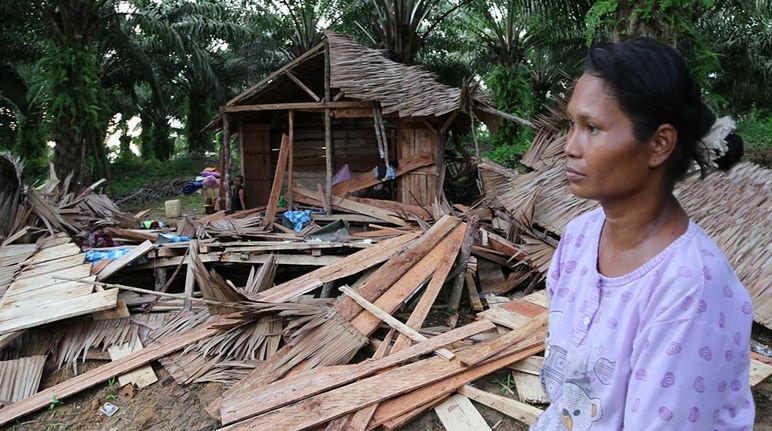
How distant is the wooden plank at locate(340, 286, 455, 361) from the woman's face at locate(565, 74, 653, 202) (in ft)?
9.00

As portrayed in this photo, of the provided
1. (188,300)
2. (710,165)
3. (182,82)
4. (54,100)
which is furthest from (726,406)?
(182,82)

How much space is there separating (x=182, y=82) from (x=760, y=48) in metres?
20.8

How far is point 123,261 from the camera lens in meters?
5.73

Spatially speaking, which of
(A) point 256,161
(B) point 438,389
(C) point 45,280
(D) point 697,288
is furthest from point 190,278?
(A) point 256,161

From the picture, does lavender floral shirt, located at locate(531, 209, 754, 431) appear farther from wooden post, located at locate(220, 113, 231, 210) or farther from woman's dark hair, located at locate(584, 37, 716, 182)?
wooden post, located at locate(220, 113, 231, 210)

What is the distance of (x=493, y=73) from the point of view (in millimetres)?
16250

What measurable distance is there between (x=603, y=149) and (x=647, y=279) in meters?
0.28

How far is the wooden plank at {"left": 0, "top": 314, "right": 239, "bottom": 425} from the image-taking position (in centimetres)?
393

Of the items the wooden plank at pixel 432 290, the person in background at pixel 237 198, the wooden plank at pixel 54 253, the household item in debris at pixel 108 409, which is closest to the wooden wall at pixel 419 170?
the person in background at pixel 237 198

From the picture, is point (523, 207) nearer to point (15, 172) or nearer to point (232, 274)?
point (232, 274)

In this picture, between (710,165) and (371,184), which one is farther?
(371,184)

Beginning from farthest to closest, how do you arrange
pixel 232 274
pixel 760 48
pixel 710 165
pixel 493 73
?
pixel 493 73 < pixel 760 48 < pixel 232 274 < pixel 710 165

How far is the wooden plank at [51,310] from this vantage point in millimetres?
4398

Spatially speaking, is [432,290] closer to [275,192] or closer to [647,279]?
[647,279]
